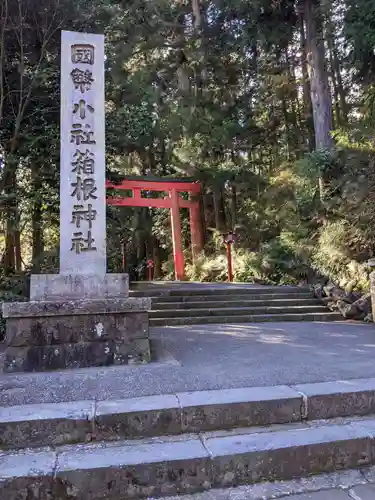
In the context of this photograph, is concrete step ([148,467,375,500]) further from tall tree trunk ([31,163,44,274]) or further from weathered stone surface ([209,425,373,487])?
tall tree trunk ([31,163,44,274])

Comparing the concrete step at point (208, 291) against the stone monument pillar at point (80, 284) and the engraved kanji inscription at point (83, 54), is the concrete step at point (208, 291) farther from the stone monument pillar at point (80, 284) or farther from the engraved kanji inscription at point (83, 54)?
the engraved kanji inscription at point (83, 54)

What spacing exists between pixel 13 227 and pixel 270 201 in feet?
23.9

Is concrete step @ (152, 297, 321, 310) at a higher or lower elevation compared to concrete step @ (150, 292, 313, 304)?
lower

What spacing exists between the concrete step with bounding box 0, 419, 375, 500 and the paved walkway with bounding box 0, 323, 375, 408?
548 millimetres

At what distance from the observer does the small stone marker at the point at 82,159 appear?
427cm

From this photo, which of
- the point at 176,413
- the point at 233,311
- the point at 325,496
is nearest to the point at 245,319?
the point at 233,311

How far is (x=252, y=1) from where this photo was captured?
33.3 ft

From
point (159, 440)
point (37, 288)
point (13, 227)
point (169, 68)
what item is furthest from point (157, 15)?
point (159, 440)

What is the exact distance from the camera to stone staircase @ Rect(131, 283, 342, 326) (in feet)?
23.6

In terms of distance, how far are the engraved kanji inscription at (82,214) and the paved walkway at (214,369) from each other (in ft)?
5.24

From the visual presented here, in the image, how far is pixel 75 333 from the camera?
3.86 meters

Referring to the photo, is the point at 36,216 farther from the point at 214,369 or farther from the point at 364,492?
the point at 364,492

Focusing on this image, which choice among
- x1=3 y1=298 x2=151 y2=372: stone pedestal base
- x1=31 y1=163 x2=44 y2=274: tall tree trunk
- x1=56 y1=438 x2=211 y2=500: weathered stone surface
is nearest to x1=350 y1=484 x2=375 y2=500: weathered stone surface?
x1=56 y1=438 x2=211 y2=500: weathered stone surface

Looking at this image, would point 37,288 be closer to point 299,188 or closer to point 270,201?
point 299,188
